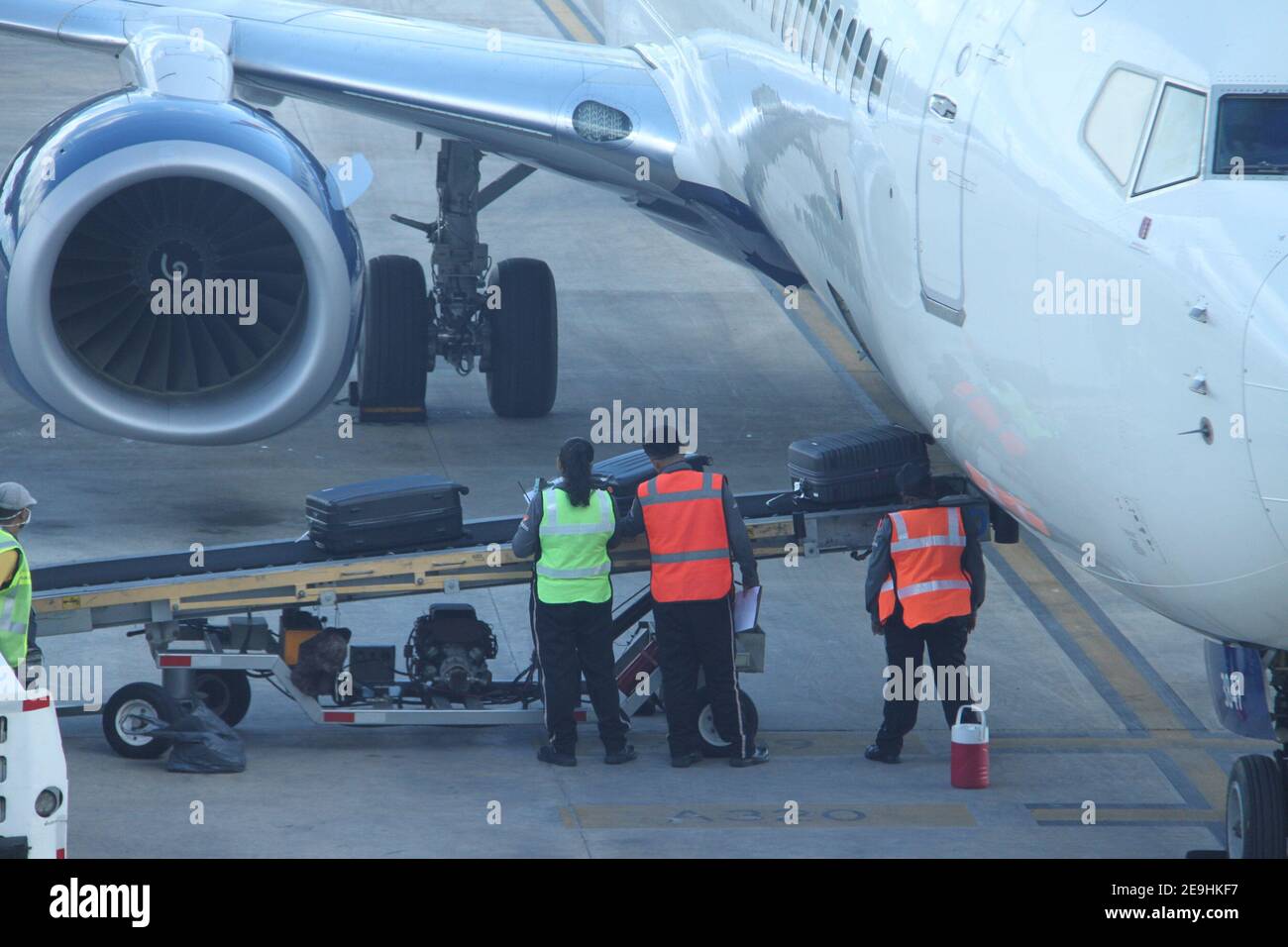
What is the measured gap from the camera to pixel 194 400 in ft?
34.0

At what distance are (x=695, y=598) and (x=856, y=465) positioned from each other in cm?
117

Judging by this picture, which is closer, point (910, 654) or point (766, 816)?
point (766, 816)

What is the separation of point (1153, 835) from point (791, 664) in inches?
108

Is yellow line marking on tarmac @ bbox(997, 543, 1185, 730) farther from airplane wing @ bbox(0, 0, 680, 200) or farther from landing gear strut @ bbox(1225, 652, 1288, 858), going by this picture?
airplane wing @ bbox(0, 0, 680, 200)

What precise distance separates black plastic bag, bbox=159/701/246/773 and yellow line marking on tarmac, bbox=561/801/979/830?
60.1 inches

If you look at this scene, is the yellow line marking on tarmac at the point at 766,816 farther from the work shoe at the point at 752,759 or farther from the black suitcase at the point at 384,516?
the black suitcase at the point at 384,516

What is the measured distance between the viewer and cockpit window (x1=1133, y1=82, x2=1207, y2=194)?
6.02 metres

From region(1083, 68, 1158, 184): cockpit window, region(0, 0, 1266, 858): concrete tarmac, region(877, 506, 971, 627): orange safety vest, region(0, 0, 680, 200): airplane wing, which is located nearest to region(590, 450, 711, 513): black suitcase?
region(0, 0, 1266, 858): concrete tarmac

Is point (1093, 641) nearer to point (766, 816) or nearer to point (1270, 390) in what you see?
point (766, 816)

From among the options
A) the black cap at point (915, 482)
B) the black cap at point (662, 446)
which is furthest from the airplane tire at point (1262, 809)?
the black cap at point (662, 446)

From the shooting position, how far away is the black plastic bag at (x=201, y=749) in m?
9.05

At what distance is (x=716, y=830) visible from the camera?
850 centimetres

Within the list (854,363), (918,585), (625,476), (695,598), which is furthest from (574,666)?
(854,363)
